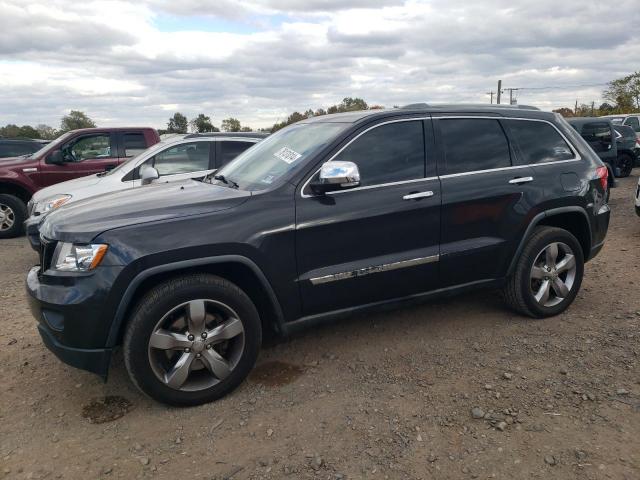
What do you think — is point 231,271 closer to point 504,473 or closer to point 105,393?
point 105,393

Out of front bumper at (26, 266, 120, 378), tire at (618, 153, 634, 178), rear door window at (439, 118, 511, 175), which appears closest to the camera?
front bumper at (26, 266, 120, 378)

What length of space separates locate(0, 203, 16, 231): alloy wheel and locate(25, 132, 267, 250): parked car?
1.73 m

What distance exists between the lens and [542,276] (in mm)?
4203

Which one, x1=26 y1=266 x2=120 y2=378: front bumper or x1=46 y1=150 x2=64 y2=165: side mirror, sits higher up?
x1=46 y1=150 x2=64 y2=165: side mirror

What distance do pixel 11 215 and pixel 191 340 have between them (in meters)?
7.19

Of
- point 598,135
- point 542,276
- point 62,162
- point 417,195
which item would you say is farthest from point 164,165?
point 598,135

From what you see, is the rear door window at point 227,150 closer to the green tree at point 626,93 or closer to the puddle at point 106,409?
the puddle at point 106,409

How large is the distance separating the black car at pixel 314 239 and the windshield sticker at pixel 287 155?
0.05 feet

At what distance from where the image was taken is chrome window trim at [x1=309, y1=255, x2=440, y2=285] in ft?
11.0

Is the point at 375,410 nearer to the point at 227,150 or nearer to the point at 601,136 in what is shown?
the point at 227,150

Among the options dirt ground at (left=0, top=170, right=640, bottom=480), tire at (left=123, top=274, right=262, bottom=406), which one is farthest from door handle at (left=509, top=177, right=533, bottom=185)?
tire at (left=123, top=274, right=262, bottom=406)

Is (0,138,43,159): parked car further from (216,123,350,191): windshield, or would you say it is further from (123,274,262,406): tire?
(123,274,262,406): tire

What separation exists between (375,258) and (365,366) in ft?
2.52

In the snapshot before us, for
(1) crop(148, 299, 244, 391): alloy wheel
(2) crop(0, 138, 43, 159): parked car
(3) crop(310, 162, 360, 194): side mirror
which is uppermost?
(2) crop(0, 138, 43, 159): parked car
